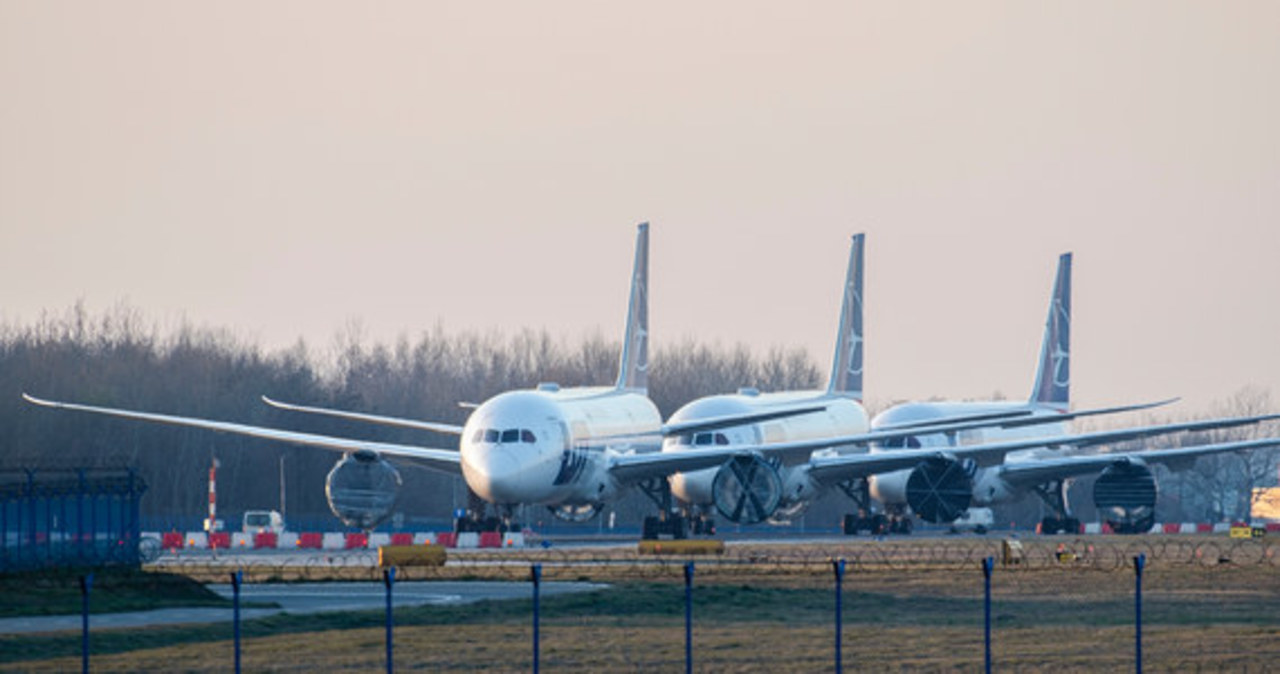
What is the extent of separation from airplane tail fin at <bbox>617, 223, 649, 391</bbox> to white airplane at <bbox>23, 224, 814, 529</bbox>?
2355 millimetres

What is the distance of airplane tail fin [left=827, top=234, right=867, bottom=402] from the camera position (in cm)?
8931

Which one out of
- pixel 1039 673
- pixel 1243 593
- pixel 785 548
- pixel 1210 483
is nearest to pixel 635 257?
pixel 785 548

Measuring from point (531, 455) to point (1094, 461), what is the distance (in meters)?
25.1

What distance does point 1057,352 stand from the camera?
3691 inches

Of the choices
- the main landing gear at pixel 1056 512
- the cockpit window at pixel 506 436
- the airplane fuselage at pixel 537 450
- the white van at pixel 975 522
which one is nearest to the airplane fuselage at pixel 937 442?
the main landing gear at pixel 1056 512

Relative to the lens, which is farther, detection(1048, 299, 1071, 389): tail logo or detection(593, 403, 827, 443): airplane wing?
detection(1048, 299, 1071, 389): tail logo

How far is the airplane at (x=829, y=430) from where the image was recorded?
66375 millimetres

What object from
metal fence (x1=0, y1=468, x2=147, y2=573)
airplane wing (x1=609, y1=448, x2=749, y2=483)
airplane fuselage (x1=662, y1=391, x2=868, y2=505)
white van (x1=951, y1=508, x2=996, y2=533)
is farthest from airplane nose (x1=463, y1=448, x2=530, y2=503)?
white van (x1=951, y1=508, x2=996, y2=533)

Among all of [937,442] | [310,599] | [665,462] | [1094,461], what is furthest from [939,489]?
[310,599]

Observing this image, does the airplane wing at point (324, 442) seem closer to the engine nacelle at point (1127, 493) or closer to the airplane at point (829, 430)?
the airplane at point (829, 430)

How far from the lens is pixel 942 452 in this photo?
7250 cm

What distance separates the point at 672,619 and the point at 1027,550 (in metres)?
27.9

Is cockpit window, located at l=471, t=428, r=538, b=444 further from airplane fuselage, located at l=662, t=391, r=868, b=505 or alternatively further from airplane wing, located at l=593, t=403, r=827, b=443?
airplane fuselage, located at l=662, t=391, r=868, b=505

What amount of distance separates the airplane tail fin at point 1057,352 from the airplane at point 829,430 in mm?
42
